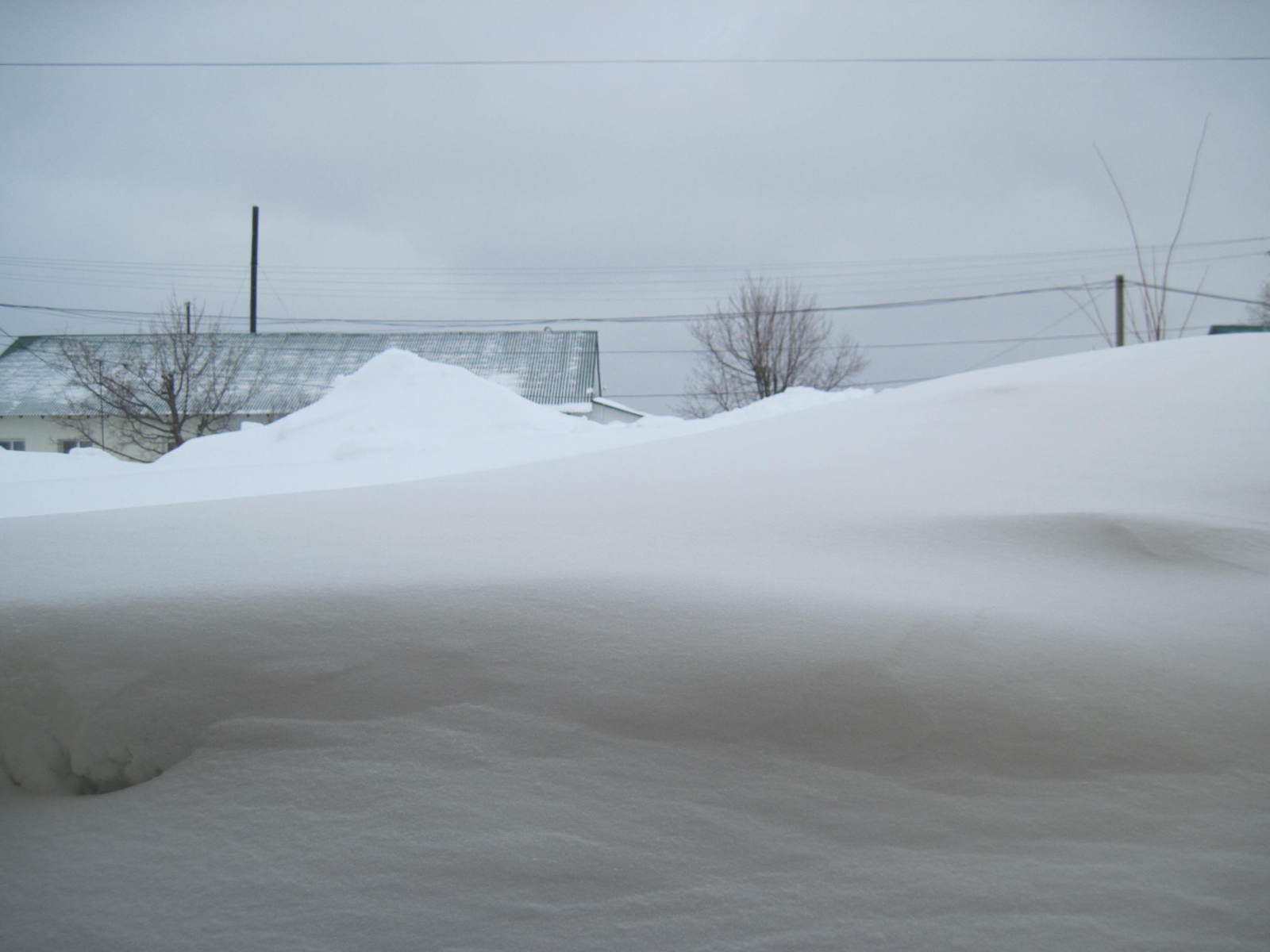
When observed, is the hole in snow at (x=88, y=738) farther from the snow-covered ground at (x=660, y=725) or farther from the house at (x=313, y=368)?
the house at (x=313, y=368)

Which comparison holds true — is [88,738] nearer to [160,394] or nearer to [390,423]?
[390,423]

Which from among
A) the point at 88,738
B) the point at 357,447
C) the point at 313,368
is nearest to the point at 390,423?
the point at 357,447

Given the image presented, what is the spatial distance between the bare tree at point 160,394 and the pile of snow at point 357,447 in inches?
359

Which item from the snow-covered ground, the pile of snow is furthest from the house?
the snow-covered ground

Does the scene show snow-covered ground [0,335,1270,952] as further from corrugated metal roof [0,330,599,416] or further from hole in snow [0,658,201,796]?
corrugated metal roof [0,330,599,416]

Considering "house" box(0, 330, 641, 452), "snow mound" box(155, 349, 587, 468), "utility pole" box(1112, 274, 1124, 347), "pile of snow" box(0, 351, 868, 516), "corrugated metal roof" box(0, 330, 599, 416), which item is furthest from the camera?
"corrugated metal roof" box(0, 330, 599, 416)

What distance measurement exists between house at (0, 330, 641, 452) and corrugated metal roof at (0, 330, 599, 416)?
2 cm

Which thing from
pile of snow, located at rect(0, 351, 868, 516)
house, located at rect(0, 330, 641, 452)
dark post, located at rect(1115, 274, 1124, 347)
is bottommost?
pile of snow, located at rect(0, 351, 868, 516)

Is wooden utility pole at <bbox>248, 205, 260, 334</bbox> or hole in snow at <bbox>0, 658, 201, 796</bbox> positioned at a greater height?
wooden utility pole at <bbox>248, 205, 260, 334</bbox>

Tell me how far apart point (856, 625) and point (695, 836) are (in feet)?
1.14

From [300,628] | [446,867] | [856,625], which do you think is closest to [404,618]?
[300,628]

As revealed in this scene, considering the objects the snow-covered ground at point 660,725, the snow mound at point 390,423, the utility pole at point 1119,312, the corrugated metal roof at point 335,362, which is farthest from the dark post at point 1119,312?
the snow-covered ground at point 660,725

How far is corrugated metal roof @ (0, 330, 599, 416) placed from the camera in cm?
1648

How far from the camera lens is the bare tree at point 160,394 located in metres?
14.6
